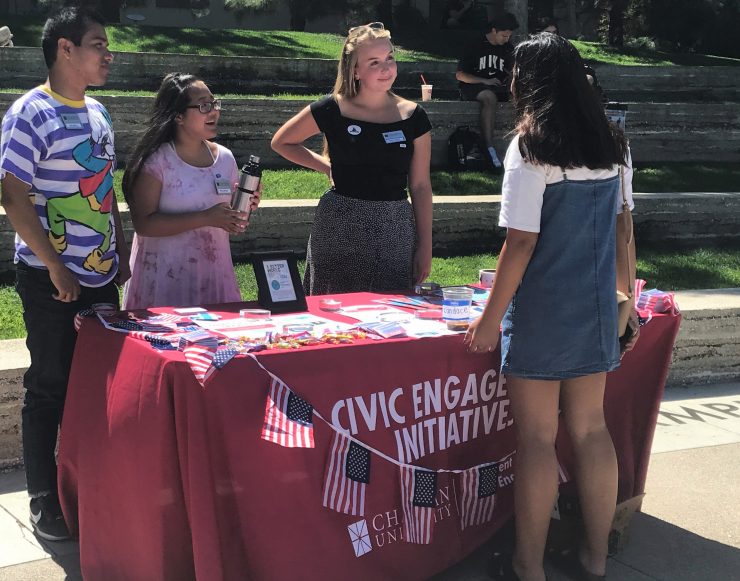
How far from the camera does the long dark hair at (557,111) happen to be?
3100 mm

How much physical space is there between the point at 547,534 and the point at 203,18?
833 inches

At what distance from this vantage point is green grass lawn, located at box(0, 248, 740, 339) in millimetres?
6871

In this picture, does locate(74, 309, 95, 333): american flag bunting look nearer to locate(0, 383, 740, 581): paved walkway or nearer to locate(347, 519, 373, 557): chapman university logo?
locate(0, 383, 740, 581): paved walkway

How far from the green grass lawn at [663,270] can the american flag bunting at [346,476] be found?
308 cm


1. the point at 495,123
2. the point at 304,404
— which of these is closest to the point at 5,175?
the point at 304,404

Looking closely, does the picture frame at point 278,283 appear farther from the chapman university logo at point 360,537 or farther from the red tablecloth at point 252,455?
the chapman university logo at point 360,537

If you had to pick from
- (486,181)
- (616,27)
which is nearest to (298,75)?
(486,181)

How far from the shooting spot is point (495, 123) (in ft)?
33.9

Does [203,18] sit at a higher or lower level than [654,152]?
higher

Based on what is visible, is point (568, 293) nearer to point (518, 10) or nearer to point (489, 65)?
point (489, 65)

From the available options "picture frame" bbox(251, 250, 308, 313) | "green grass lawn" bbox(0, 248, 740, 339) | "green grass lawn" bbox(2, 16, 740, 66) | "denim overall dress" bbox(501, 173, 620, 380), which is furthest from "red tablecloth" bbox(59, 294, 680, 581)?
"green grass lawn" bbox(2, 16, 740, 66)

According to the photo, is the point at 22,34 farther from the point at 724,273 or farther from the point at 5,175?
the point at 5,175

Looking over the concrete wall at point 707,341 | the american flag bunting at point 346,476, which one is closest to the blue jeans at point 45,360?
the american flag bunting at point 346,476

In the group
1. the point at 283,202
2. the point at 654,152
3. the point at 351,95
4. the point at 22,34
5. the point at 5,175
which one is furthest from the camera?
the point at 22,34
